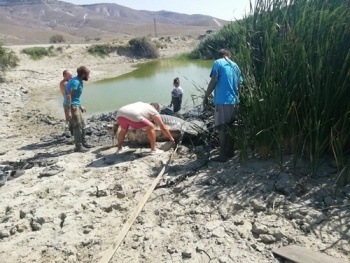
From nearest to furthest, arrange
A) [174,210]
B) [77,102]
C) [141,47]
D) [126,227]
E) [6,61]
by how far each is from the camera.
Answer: [126,227] → [174,210] → [77,102] → [6,61] → [141,47]

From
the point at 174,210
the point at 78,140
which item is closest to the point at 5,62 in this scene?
the point at 78,140

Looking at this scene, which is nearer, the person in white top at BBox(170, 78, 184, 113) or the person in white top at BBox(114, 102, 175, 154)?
the person in white top at BBox(114, 102, 175, 154)

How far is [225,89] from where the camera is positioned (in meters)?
4.63

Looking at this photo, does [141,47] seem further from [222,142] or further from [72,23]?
[72,23]

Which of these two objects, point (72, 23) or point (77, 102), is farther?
point (72, 23)

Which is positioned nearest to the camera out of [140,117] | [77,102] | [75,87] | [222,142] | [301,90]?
[301,90]

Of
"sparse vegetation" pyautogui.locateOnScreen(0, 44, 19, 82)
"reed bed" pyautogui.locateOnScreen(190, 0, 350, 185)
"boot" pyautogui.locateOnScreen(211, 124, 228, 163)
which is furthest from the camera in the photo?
"sparse vegetation" pyautogui.locateOnScreen(0, 44, 19, 82)

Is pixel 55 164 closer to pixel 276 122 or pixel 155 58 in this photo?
pixel 276 122

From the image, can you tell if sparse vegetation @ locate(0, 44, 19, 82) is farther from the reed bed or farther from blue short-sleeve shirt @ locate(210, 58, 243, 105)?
the reed bed

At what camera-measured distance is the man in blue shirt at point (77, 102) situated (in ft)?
20.4

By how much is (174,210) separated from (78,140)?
3345 mm

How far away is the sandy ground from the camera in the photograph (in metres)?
3.22

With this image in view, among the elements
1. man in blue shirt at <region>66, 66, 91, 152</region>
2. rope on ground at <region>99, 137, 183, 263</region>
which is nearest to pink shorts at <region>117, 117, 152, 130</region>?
man in blue shirt at <region>66, 66, 91, 152</region>

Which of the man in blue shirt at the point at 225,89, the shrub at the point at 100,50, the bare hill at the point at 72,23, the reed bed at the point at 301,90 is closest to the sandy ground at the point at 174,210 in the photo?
the reed bed at the point at 301,90
